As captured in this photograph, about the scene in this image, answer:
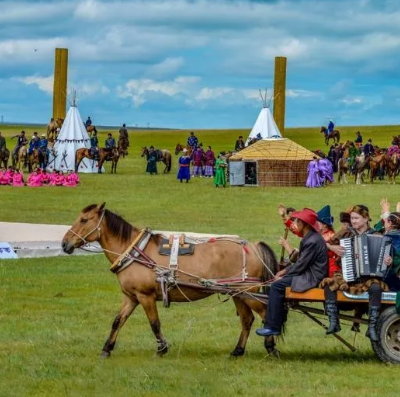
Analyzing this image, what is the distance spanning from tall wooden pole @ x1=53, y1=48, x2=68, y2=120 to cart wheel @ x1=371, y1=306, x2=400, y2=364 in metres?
47.8

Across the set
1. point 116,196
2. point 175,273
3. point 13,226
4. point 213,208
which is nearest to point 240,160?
point 116,196

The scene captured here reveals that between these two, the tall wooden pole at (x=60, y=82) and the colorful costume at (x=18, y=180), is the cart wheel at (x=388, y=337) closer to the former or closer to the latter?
the colorful costume at (x=18, y=180)

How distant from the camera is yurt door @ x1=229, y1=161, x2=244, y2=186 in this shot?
46572 mm

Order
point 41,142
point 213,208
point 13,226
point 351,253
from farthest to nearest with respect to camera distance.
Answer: point 41,142 < point 213,208 < point 13,226 < point 351,253

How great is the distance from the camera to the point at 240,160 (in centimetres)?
4678

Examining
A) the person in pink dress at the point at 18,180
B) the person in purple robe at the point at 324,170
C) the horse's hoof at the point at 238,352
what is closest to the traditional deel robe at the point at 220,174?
the person in purple robe at the point at 324,170

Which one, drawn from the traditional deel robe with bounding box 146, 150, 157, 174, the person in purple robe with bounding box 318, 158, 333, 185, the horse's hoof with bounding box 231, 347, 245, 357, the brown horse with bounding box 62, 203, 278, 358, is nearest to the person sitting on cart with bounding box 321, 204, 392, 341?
the brown horse with bounding box 62, 203, 278, 358

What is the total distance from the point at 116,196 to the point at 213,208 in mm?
5396

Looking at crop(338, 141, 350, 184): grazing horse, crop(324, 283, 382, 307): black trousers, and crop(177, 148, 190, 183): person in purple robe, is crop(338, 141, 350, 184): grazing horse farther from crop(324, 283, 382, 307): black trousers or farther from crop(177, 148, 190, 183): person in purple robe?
crop(324, 283, 382, 307): black trousers

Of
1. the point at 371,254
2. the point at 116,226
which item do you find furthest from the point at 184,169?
the point at 371,254

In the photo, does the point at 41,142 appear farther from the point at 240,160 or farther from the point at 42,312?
the point at 42,312

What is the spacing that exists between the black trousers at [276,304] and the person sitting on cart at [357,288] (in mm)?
368

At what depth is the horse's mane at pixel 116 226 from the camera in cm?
1088

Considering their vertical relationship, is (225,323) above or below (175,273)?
below
